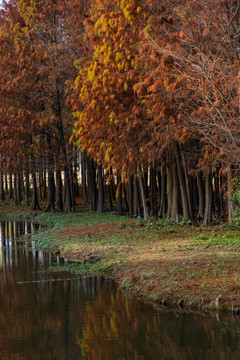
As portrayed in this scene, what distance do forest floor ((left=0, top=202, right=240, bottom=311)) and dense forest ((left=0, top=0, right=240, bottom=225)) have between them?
214 centimetres

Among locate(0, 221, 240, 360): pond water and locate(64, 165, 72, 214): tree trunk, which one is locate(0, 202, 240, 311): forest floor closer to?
locate(0, 221, 240, 360): pond water

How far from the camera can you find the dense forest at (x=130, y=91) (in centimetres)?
1256

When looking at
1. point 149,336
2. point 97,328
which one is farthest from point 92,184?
point 149,336

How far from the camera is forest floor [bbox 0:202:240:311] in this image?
35.6ft

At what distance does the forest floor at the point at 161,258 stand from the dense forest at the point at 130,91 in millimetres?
2141

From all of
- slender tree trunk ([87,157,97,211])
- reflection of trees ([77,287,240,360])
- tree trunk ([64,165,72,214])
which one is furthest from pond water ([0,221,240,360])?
tree trunk ([64,165,72,214])

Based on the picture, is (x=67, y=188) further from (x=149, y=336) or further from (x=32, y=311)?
(x=149, y=336)

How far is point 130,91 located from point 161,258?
780 centimetres

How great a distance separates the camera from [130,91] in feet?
66.6

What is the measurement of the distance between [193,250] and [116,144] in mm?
6004

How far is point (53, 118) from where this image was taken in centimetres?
3378


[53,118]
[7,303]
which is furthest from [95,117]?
[53,118]

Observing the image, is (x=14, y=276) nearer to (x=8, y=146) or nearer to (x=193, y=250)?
(x=193, y=250)

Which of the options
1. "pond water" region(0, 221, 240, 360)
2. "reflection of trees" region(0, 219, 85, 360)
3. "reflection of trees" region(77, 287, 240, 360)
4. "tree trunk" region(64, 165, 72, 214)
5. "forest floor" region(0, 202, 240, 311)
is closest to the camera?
"reflection of trees" region(77, 287, 240, 360)
